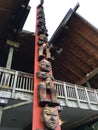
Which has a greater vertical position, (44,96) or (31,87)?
(31,87)

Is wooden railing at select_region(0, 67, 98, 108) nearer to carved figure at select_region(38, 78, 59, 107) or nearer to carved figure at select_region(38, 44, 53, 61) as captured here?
carved figure at select_region(38, 44, 53, 61)

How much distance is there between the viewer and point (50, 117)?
4.23 meters

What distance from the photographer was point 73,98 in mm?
7477

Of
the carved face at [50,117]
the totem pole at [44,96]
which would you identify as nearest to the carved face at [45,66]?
the totem pole at [44,96]

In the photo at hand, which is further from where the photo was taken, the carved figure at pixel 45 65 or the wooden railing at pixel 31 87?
the wooden railing at pixel 31 87

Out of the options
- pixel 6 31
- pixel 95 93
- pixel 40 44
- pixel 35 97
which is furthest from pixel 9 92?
pixel 95 93

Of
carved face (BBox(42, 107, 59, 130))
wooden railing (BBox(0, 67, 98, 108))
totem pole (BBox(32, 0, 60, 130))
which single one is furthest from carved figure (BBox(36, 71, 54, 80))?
carved face (BBox(42, 107, 59, 130))

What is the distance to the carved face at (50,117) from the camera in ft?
13.4

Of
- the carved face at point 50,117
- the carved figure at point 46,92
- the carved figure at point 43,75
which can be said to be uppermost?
the carved figure at point 43,75

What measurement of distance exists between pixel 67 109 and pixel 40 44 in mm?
3208

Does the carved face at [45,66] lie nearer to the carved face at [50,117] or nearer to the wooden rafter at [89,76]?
the carved face at [50,117]

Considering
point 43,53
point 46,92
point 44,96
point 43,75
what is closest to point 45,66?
point 43,75

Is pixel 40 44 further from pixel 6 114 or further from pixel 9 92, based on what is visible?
pixel 6 114

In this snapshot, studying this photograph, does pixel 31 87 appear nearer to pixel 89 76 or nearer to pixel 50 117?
pixel 50 117
